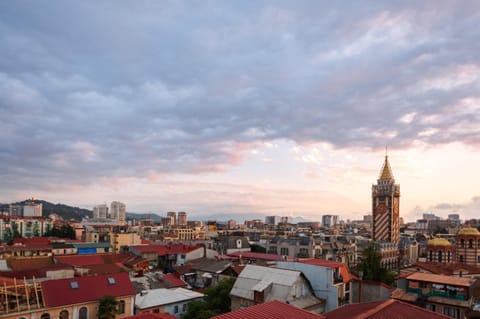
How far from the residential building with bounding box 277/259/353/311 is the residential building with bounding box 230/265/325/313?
0.65 m

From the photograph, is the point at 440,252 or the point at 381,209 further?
the point at 381,209

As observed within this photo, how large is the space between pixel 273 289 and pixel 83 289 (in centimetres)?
1336

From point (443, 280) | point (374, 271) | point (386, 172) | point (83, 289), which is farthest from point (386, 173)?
point (83, 289)

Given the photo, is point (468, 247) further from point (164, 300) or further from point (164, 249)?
point (164, 249)

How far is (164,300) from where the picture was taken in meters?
28.5

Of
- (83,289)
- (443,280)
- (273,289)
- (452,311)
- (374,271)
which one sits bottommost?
(374,271)

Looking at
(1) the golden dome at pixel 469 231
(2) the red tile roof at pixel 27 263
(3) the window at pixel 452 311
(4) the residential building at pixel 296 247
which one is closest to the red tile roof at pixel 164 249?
(2) the red tile roof at pixel 27 263

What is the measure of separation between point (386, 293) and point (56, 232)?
90.8 metres

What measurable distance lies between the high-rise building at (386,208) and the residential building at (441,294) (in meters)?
55.4

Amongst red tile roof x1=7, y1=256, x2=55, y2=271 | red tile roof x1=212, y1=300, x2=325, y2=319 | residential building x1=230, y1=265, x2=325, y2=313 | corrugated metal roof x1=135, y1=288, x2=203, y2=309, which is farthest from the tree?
red tile roof x1=7, y1=256, x2=55, y2=271

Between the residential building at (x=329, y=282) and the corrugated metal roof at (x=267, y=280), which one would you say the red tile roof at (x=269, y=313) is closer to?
the corrugated metal roof at (x=267, y=280)

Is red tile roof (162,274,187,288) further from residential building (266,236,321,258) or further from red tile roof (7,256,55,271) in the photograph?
residential building (266,236,321,258)

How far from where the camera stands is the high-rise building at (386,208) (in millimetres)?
78562

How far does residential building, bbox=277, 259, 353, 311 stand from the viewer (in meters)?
26.6
